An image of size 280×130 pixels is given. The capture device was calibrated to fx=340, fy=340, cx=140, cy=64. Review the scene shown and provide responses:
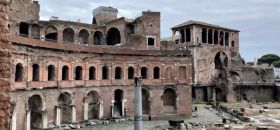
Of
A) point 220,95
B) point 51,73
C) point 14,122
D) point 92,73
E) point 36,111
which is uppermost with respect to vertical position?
point 92,73

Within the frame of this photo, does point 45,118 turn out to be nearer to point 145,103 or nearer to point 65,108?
point 65,108

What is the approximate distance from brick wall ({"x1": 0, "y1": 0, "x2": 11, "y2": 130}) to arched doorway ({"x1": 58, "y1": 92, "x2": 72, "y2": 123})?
25.9m

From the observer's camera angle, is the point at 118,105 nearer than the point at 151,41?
Yes

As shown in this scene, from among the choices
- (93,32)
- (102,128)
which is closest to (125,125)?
(102,128)

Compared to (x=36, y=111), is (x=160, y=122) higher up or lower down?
lower down

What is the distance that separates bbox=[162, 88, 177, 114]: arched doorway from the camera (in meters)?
39.3

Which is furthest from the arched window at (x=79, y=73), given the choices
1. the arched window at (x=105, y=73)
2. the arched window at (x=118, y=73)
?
the arched window at (x=118, y=73)

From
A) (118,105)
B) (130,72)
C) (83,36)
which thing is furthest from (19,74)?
(83,36)

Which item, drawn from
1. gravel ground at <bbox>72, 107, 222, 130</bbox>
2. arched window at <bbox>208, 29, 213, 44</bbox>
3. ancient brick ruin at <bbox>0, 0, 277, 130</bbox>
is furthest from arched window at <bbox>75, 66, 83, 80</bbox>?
arched window at <bbox>208, 29, 213, 44</bbox>

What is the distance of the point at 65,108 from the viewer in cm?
3312

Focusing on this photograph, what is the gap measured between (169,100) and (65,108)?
41.3ft

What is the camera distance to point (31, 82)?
27203 mm

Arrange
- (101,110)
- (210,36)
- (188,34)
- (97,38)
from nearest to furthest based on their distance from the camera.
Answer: (101,110) → (97,38) → (188,34) → (210,36)

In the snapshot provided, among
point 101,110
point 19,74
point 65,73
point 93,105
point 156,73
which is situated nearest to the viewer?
point 19,74
